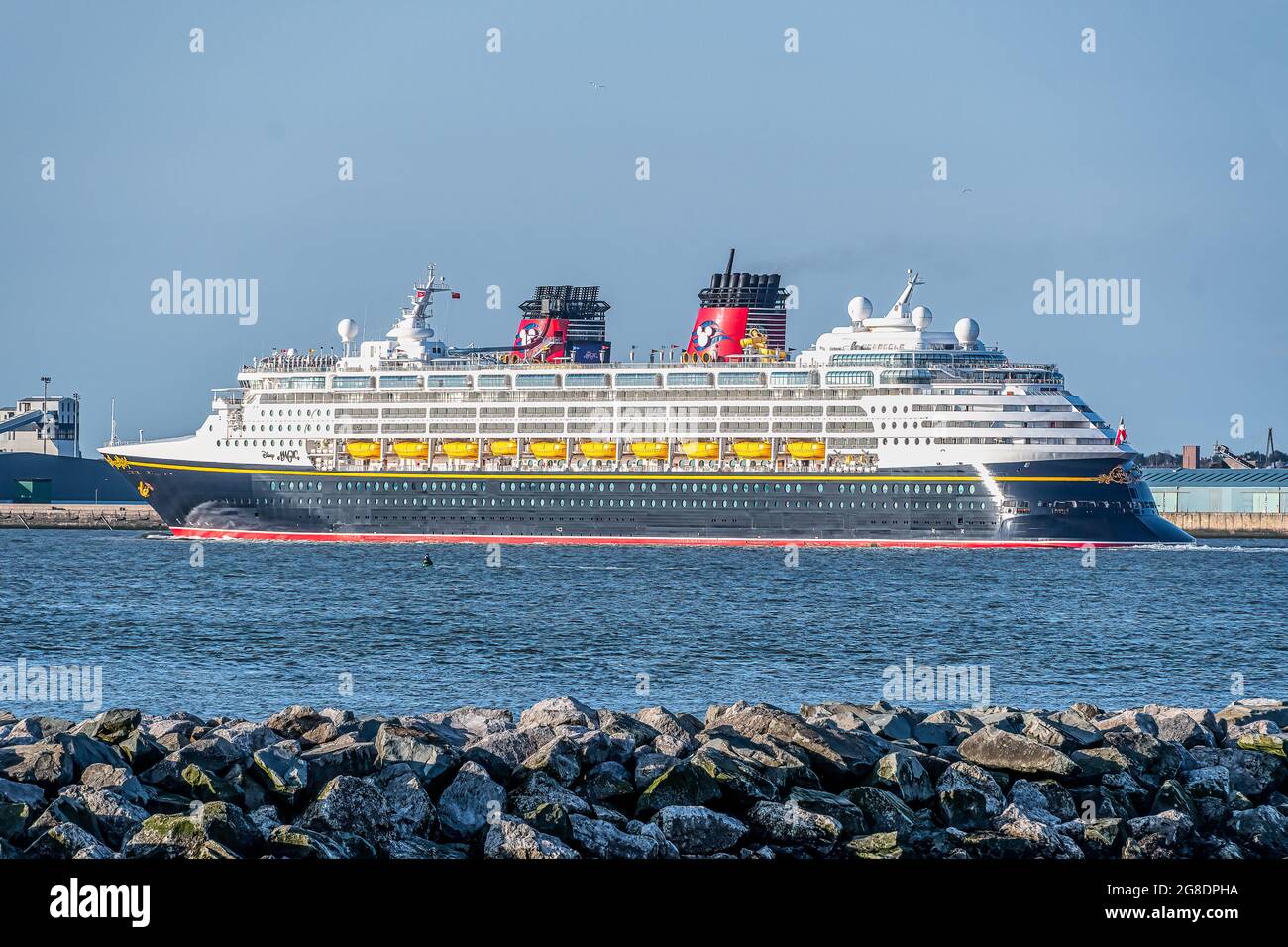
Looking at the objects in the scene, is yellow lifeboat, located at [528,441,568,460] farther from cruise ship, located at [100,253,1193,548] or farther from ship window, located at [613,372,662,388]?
ship window, located at [613,372,662,388]

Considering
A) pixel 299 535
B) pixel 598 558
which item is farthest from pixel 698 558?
pixel 299 535

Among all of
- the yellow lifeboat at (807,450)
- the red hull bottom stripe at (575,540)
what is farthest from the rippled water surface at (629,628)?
the yellow lifeboat at (807,450)

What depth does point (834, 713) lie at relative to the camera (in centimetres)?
1844

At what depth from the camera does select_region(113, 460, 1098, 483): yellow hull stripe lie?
206 ft

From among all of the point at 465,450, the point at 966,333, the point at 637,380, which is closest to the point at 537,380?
the point at 465,450

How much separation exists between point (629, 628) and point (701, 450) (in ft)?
118

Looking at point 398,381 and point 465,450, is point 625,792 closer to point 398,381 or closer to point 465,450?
point 465,450

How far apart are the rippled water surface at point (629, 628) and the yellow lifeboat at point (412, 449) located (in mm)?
15683

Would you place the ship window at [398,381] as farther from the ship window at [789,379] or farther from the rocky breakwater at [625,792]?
the rocky breakwater at [625,792]

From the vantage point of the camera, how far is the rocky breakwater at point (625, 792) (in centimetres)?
1291

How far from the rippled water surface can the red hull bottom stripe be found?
525cm

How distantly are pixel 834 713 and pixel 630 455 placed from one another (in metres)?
52.4

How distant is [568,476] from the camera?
68062mm

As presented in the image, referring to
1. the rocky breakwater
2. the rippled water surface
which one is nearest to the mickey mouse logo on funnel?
the rippled water surface
